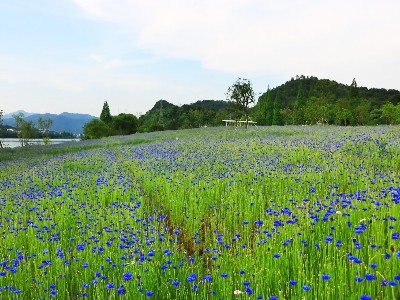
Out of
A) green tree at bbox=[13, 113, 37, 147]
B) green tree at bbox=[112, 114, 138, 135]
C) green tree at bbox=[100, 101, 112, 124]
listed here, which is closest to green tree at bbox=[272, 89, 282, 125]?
green tree at bbox=[112, 114, 138, 135]

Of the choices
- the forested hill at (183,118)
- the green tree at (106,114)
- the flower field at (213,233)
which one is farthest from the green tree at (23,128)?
the flower field at (213,233)

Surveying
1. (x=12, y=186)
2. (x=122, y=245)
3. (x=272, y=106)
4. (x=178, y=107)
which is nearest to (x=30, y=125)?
(x=178, y=107)

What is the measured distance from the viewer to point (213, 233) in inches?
222

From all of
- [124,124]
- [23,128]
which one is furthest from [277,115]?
[23,128]

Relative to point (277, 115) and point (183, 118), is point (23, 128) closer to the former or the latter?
point (183, 118)

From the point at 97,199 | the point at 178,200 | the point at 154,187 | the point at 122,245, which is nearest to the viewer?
the point at 122,245

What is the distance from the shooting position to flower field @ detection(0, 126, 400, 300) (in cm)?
376

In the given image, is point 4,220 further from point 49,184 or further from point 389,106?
point 389,106

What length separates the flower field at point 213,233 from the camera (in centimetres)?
376

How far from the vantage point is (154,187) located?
32.2 ft

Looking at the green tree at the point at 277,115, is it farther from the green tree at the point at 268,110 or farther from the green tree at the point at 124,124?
the green tree at the point at 124,124

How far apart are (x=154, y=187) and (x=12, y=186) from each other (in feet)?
16.3

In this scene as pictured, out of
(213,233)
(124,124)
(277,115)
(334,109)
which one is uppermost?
(334,109)

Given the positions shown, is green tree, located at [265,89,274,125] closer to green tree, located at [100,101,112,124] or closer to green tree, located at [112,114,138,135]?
green tree, located at [112,114,138,135]
